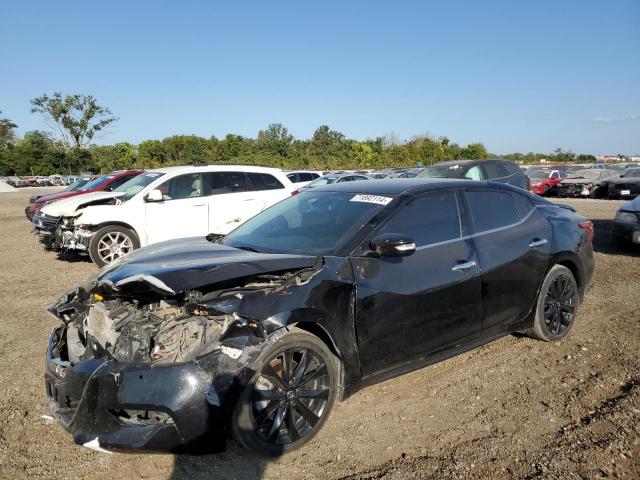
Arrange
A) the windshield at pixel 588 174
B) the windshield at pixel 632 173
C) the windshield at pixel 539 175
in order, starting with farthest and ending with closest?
the windshield at pixel 539 175 → the windshield at pixel 588 174 → the windshield at pixel 632 173

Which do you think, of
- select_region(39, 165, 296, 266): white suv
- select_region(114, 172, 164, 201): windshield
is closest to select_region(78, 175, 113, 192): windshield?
select_region(114, 172, 164, 201): windshield

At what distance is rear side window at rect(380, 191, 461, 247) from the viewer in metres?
3.72

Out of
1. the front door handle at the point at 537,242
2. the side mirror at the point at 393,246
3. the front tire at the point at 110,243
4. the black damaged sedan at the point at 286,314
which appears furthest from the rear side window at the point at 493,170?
the side mirror at the point at 393,246

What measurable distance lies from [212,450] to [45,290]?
19.2ft

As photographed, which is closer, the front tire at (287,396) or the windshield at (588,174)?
the front tire at (287,396)

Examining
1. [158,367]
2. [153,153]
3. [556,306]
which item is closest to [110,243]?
[158,367]

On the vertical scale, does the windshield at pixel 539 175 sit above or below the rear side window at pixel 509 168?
below

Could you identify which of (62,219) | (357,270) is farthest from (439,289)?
(62,219)

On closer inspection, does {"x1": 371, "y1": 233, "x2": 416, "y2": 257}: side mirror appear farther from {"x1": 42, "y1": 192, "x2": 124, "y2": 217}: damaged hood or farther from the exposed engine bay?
{"x1": 42, "y1": 192, "x2": 124, "y2": 217}: damaged hood

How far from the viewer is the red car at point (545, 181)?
960 inches

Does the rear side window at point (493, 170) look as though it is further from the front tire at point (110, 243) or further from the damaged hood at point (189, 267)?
the damaged hood at point (189, 267)

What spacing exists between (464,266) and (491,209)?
2.67 feet

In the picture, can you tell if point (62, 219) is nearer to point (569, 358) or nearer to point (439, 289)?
point (439, 289)

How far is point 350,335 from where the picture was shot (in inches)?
128
